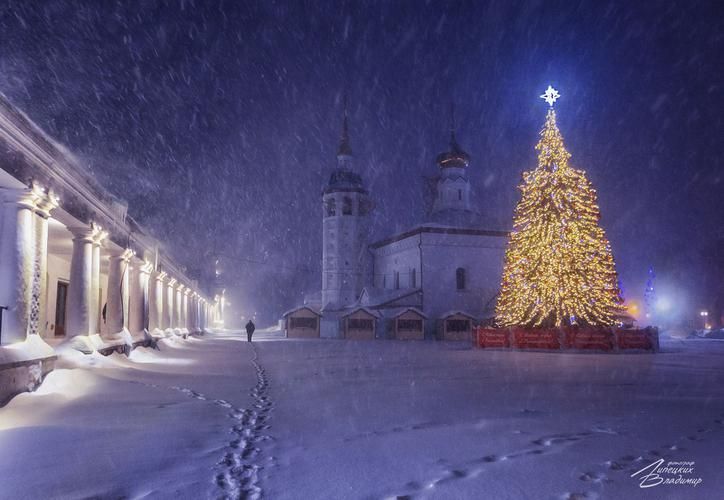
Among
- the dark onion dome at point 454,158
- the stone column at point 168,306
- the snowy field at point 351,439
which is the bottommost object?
the snowy field at point 351,439

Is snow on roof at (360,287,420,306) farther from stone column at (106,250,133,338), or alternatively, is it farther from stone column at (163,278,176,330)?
stone column at (106,250,133,338)

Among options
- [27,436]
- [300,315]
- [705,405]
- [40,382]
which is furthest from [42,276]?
[300,315]

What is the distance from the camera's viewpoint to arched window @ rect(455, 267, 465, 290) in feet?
166

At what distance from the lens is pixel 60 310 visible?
79.0 ft

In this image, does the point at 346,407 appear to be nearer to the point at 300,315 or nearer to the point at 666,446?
the point at 666,446

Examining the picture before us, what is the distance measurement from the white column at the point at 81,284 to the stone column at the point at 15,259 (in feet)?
13.6

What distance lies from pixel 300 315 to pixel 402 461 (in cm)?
4481

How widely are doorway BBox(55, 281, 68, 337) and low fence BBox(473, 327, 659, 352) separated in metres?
20.3

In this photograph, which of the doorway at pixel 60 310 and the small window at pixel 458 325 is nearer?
the doorway at pixel 60 310

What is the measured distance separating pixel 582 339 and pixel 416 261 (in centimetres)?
2676

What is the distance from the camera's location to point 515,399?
9.00 m

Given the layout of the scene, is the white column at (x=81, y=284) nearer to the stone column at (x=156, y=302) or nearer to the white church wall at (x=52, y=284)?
the white church wall at (x=52, y=284)

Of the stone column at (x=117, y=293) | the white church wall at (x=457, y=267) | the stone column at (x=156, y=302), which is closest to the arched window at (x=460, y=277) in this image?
the white church wall at (x=457, y=267)

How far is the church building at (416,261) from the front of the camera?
47.1 m
